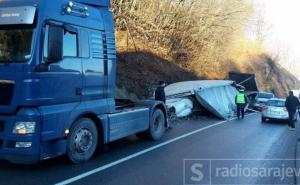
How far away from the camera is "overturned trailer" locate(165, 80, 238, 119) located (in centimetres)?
2047

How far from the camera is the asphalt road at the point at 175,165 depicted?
8.16 m

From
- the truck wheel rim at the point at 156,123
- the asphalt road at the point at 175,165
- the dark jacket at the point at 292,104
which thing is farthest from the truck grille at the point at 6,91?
the dark jacket at the point at 292,104

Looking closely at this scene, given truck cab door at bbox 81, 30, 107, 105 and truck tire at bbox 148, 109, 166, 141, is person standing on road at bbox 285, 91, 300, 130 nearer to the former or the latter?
truck tire at bbox 148, 109, 166, 141

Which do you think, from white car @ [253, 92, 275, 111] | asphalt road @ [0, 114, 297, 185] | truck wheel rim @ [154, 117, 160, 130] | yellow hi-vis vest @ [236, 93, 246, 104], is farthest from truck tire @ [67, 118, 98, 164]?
white car @ [253, 92, 275, 111]

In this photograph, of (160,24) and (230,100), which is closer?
(230,100)

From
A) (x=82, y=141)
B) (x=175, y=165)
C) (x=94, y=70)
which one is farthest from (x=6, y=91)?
(x=175, y=165)

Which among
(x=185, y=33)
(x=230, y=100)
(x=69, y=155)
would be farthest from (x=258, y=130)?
(x=185, y=33)

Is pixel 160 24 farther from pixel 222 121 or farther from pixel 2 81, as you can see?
pixel 2 81

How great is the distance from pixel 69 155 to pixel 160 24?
23.5 metres

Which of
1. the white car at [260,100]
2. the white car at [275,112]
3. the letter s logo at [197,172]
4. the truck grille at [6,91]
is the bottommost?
the white car at [260,100]

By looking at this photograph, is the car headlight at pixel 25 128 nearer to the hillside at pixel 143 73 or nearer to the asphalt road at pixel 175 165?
the asphalt road at pixel 175 165

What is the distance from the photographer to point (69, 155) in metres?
9.05

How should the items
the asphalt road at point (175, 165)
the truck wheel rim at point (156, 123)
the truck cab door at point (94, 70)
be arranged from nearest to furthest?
the asphalt road at point (175, 165), the truck cab door at point (94, 70), the truck wheel rim at point (156, 123)

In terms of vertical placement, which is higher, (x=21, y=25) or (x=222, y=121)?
(x=21, y=25)
